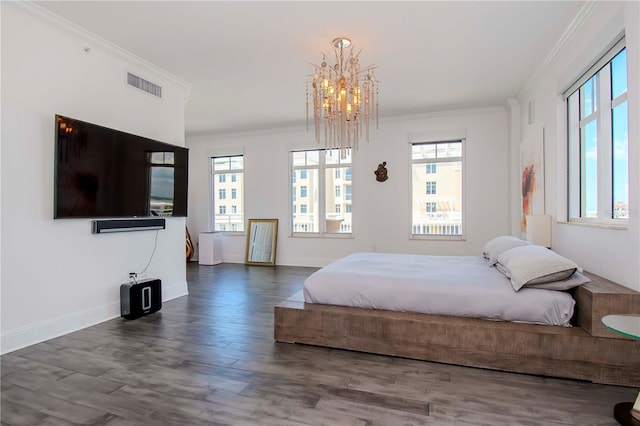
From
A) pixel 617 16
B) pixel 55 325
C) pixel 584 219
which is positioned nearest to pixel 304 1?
pixel 617 16

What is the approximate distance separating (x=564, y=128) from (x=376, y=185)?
3310 millimetres

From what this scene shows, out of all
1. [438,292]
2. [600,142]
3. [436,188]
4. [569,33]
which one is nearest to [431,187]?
[436,188]

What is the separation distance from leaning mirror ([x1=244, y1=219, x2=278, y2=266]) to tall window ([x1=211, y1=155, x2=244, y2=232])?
39 centimetres

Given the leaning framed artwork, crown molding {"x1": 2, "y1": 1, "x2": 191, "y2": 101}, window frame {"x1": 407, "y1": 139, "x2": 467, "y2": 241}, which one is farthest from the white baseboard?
the leaning framed artwork

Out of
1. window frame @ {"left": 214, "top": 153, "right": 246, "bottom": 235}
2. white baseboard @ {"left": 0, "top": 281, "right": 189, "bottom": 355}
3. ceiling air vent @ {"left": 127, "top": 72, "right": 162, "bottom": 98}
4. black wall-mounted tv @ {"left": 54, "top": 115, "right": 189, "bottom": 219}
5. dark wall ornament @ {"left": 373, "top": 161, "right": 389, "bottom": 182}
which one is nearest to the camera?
white baseboard @ {"left": 0, "top": 281, "right": 189, "bottom": 355}

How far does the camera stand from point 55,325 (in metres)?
3.04

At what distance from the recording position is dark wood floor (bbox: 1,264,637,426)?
1836 mm

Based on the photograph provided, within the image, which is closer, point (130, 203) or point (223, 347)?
point (223, 347)

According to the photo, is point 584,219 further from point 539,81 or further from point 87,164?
point 87,164

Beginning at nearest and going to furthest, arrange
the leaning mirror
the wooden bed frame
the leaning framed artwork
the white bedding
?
the wooden bed frame, the white bedding, the leaning framed artwork, the leaning mirror

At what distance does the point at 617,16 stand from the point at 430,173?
388 cm

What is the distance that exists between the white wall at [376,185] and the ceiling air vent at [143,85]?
3.19m

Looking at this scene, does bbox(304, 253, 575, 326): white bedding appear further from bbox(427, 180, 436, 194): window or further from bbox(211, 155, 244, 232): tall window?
bbox(211, 155, 244, 232): tall window

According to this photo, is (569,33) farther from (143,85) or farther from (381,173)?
(143,85)
